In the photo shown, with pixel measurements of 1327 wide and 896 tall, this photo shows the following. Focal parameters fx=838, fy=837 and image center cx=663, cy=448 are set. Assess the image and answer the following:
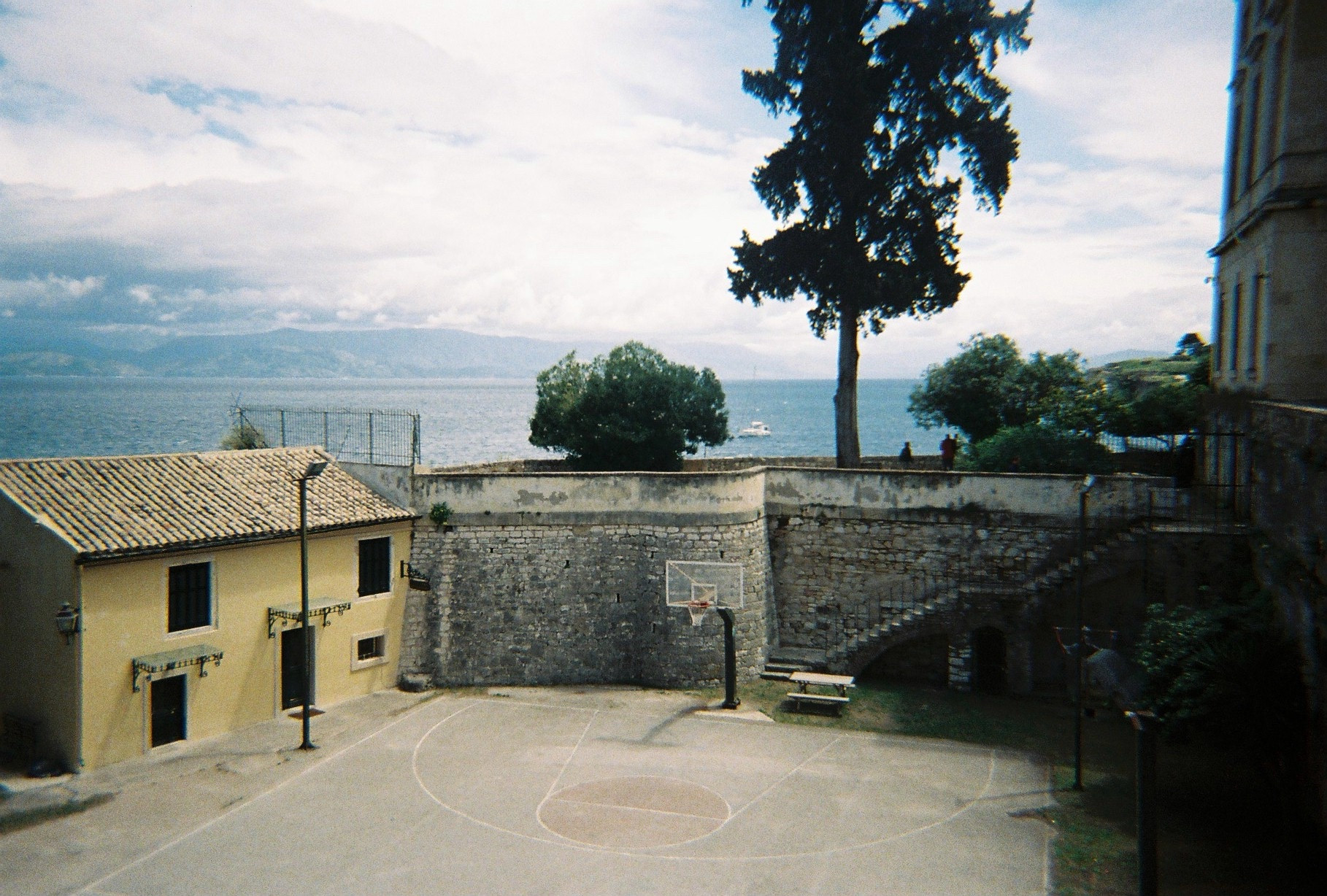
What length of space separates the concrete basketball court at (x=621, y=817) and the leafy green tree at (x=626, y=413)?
1375 centimetres

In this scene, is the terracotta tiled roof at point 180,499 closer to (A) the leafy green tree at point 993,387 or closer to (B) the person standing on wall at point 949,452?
(B) the person standing on wall at point 949,452

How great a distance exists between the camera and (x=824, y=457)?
3397cm

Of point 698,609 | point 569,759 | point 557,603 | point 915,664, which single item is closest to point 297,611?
point 557,603

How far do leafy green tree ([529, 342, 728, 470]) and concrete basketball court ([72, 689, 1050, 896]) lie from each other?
45.1ft

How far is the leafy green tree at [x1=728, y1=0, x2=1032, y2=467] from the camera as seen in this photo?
28.6m

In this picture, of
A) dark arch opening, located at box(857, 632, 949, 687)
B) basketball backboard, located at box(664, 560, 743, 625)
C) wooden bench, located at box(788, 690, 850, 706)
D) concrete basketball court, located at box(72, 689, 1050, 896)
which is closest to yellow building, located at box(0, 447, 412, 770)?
concrete basketball court, located at box(72, 689, 1050, 896)

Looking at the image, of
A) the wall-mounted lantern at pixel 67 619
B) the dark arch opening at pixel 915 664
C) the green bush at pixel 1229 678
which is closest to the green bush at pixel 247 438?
the wall-mounted lantern at pixel 67 619

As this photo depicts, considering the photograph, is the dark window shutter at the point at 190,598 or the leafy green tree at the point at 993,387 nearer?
the dark window shutter at the point at 190,598

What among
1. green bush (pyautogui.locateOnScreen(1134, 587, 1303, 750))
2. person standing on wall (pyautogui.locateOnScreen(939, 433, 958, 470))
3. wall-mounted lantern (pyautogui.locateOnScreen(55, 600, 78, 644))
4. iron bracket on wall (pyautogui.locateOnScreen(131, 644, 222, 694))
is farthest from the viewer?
person standing on wall (pyautogui.locateOnScreen(939, 433, 958, 470))

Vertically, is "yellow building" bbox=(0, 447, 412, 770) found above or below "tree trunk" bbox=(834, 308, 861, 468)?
below

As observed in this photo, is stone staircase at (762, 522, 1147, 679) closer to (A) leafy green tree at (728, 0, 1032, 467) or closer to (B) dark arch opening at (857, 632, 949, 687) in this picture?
(B) dark arch opening at (857, 632, 949, 687)

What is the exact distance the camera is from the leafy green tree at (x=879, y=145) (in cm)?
2862

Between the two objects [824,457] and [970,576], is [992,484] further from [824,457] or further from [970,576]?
[824,457]

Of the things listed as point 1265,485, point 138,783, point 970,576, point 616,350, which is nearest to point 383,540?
point 138,783
